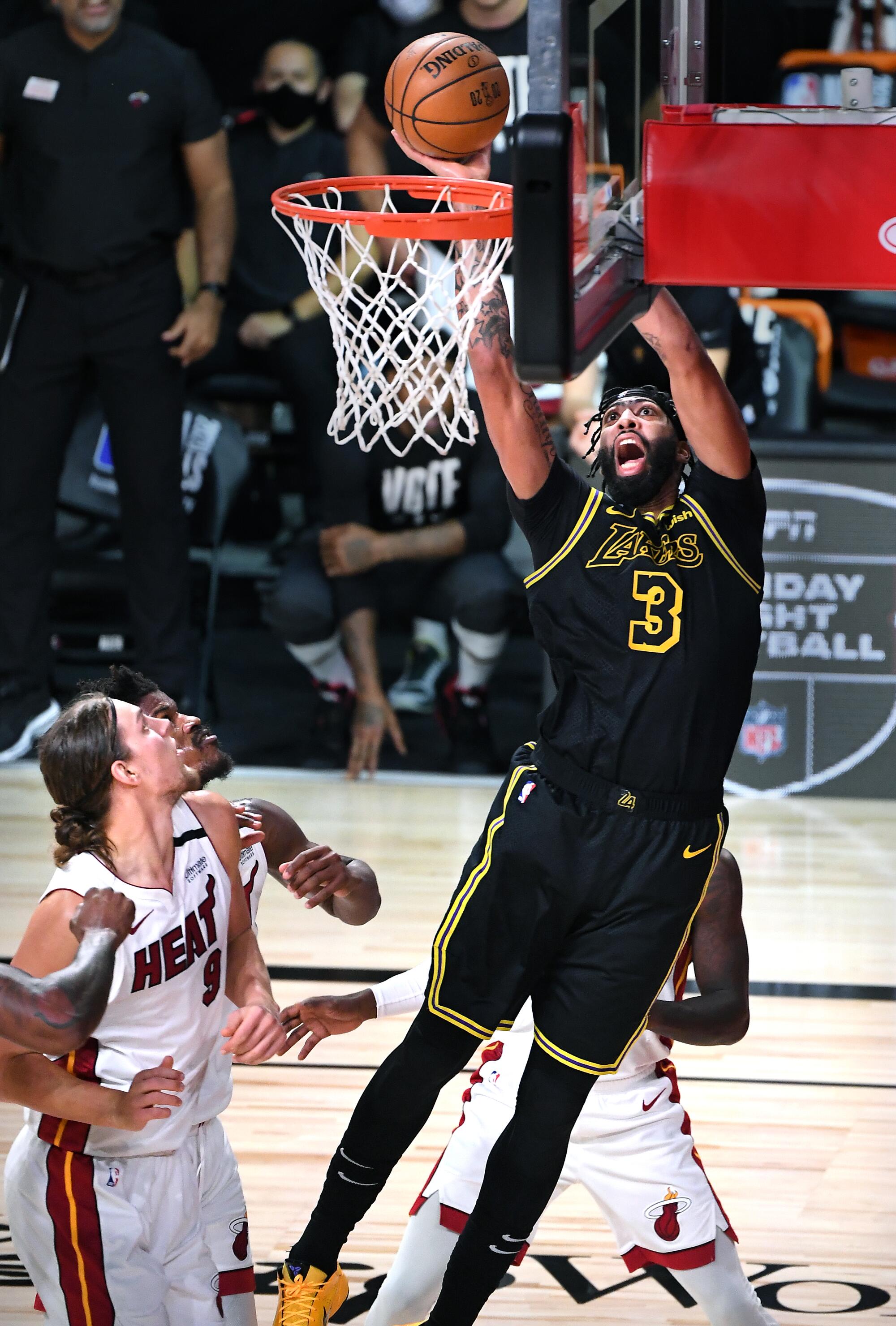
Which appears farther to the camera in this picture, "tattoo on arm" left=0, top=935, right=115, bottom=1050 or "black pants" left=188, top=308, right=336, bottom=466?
"black pants" left=188, top=308, right=336, bottom=466

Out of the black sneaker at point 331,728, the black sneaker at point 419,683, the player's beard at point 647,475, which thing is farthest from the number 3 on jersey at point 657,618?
the black sneaker at point 419,683

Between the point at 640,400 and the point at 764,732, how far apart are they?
4.70 meters

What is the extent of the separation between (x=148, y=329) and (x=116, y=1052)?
6106mm

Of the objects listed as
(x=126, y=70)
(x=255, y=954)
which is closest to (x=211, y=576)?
(x=126, y=70)

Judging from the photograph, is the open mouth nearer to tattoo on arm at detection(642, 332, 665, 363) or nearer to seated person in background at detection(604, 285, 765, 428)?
tattoo on arm at detection(642, 332, 665, 363)

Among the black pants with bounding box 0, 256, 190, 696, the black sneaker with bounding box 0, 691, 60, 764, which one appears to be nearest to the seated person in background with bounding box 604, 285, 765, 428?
the black pants with bounding box 0, 256, 190, 696

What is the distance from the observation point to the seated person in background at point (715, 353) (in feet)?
26.8

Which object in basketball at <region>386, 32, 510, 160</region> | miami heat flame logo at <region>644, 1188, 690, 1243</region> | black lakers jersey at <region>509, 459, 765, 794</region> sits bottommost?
miami heat flame logo at <region>644, 1188, 690, 1243</region>

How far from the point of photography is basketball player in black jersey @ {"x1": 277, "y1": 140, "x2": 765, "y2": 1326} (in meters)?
2.99

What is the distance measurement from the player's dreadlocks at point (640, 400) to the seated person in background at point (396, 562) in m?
4.90

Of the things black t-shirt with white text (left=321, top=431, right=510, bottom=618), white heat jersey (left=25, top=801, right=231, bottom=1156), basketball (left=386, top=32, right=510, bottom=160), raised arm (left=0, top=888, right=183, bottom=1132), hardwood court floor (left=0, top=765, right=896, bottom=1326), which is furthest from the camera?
black t-shirt with white text (left=321, top=431, right=510, bottom=618)

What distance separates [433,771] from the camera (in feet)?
28.3

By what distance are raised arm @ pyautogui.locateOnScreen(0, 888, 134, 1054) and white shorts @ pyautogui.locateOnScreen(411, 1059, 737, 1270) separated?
846 millimetres

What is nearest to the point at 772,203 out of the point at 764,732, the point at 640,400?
the point at 640,400
